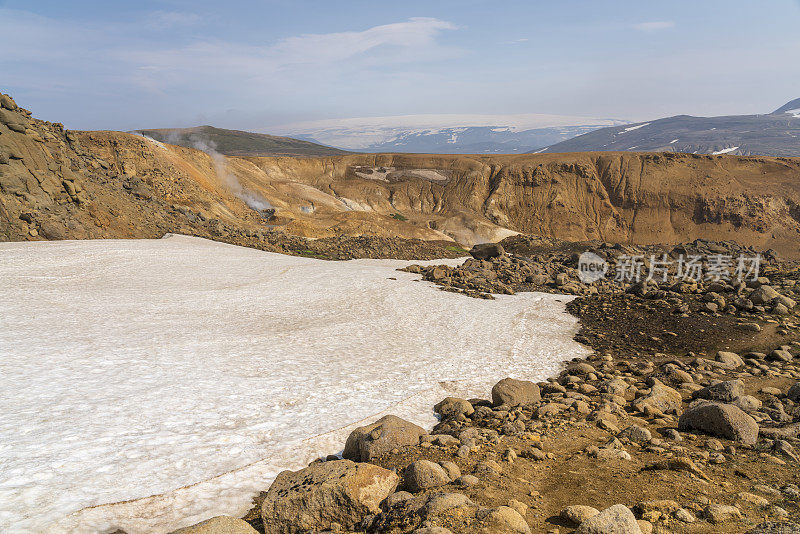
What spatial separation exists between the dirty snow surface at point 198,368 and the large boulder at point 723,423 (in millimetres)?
4309

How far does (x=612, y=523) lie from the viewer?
4.07m

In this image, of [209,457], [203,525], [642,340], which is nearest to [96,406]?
[209,457]

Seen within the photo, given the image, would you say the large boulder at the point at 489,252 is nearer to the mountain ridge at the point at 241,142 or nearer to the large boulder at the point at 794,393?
the large boulder at the point at 794,393

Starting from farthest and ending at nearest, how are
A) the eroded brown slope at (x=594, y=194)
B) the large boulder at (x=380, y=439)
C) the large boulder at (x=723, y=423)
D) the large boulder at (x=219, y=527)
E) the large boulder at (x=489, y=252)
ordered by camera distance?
the eroded brown slope at (x=594, y=194) → the large boulder at (x=489, y=252) → the large boulder at (x=723, y=423) → the large boulder at (x=380, y=439) → the large boulder at (x=219, y=527)

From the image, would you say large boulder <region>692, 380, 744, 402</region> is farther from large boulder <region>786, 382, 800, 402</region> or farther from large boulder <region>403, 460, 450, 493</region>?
large boulder <region>403, 460, 450, 493</region>

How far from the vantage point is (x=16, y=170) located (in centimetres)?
2345

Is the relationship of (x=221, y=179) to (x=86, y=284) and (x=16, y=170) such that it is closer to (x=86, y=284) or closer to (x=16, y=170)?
(x=16, y=170)

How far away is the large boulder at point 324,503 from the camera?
15.8 ft

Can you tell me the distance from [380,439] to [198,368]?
18.1ft

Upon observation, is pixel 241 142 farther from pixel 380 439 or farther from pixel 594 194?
pixel 380 439

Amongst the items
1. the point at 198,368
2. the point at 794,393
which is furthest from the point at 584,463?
the point at 198,368

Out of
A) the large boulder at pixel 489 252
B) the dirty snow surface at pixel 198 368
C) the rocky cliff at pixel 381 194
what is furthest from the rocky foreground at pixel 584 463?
the rocky cliff at pixel 381 194

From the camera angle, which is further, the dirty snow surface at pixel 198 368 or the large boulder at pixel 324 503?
the dirty snow surface at pixel 198 368

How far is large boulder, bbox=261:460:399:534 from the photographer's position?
4809mm
